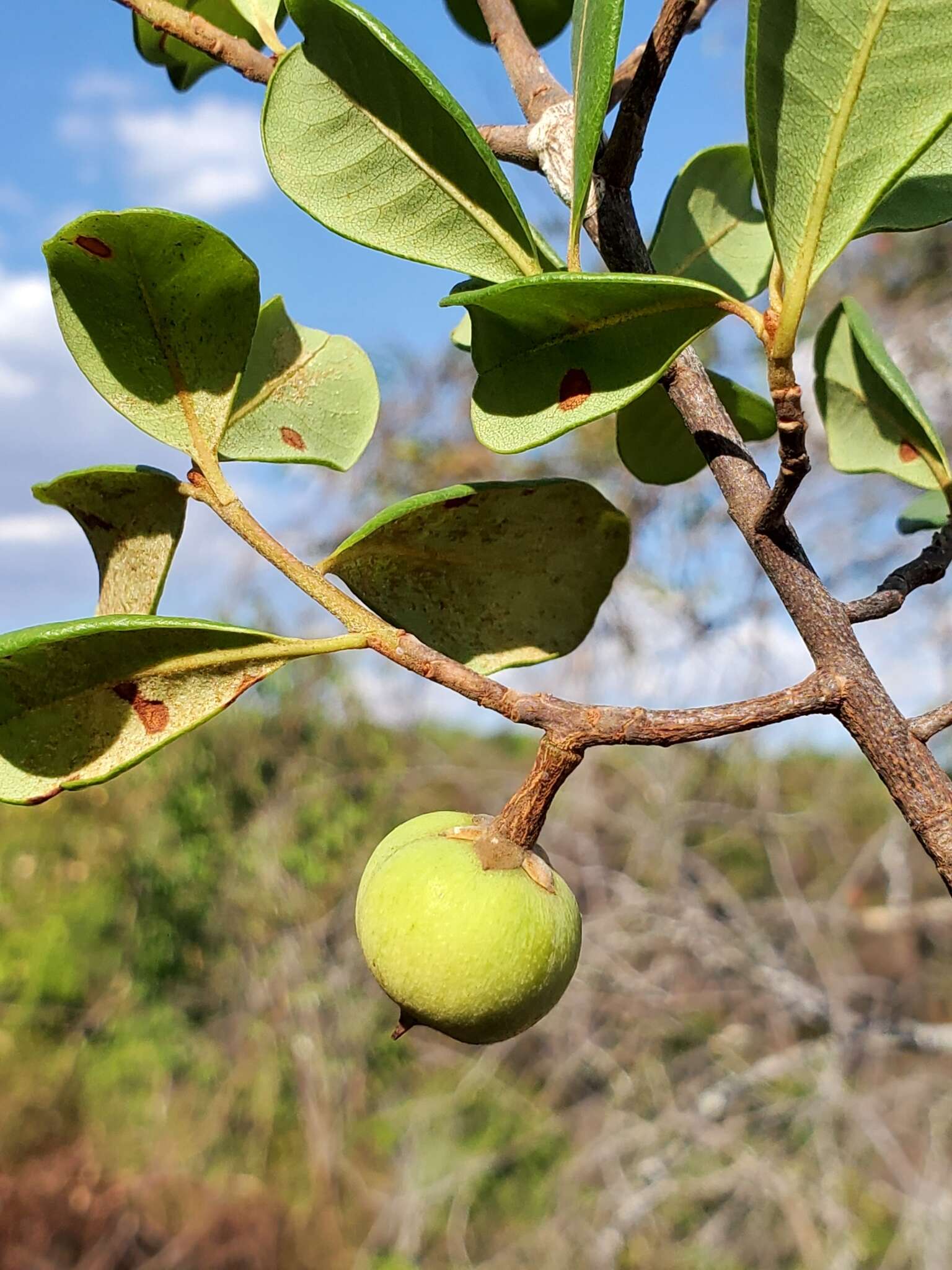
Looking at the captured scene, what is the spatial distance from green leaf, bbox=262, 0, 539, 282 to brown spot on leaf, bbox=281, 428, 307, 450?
0.64 ft

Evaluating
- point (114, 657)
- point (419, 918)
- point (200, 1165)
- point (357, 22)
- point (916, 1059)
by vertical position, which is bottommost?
point (200, 1165)

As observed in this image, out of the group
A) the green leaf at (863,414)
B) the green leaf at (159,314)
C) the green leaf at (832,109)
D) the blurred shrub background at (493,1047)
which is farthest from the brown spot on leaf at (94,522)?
the blurred shrub background at (493,1047)

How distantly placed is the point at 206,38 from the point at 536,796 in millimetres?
647

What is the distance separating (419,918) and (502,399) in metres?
0.33

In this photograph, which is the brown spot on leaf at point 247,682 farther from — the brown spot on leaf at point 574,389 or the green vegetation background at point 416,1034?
the green vegetation background at point 416,1034

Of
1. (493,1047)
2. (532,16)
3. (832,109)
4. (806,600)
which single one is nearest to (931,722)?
(806,600)

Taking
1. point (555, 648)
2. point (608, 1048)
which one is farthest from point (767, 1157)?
point (555, 648)

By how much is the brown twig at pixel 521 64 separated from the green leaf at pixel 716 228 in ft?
0.60

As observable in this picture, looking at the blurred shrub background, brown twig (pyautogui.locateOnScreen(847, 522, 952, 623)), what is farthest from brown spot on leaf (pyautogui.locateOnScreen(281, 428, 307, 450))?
the blurred shrub background

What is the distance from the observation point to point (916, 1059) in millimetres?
5242

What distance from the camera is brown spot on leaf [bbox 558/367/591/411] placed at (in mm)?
628

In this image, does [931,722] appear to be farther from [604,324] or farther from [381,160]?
[381,160]

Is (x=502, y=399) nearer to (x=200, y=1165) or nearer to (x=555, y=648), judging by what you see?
(x=555, y=648)

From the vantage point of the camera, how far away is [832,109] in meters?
0.50
